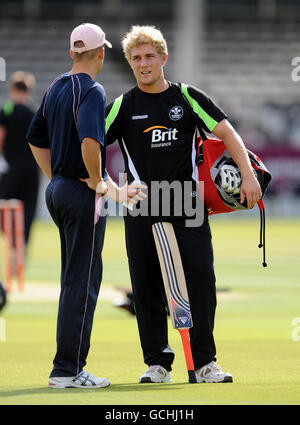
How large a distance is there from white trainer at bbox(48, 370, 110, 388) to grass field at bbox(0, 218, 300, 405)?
0.27 ft

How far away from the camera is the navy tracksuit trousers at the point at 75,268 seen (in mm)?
6508

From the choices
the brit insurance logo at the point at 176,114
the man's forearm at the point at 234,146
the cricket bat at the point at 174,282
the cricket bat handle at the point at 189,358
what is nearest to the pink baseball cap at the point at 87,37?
the brit insurance logo at the point at 176,114

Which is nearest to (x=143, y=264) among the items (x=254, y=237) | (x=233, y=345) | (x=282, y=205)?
(x=233, y=345)

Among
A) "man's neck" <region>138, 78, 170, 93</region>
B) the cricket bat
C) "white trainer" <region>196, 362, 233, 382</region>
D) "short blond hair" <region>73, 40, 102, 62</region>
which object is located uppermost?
"short blond hair" <region>73, 40, 102, 62</region>

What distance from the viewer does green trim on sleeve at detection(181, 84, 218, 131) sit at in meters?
6.66

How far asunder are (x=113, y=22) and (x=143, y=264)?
106ft

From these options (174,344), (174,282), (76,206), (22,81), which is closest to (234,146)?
(174,282)

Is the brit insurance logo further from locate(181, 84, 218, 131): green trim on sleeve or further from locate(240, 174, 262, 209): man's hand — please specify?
locate(240, 174, 262, 209): man's hand

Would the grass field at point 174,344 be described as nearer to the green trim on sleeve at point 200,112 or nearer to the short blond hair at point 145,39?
the green trim on sleeve at point 200,112

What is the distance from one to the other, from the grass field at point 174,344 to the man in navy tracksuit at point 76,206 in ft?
0.89

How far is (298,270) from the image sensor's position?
52.7ft

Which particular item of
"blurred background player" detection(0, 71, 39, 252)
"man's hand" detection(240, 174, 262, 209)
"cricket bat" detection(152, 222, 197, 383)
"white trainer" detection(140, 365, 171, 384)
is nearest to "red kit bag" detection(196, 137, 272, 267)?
"man's hand" detection(240, 174, 262, 209)

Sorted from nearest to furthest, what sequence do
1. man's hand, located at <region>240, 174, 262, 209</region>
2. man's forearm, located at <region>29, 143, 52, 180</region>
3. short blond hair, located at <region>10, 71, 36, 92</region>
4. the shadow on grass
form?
the shadow on grass
man's hand, located at <region>240, 174, 262, 209</region>
man's forearm, located at <region>29, 143, 52, 180</region>
short blond hair, located at <region>10, 71, 36, 92</region>

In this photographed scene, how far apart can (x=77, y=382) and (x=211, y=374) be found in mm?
899
